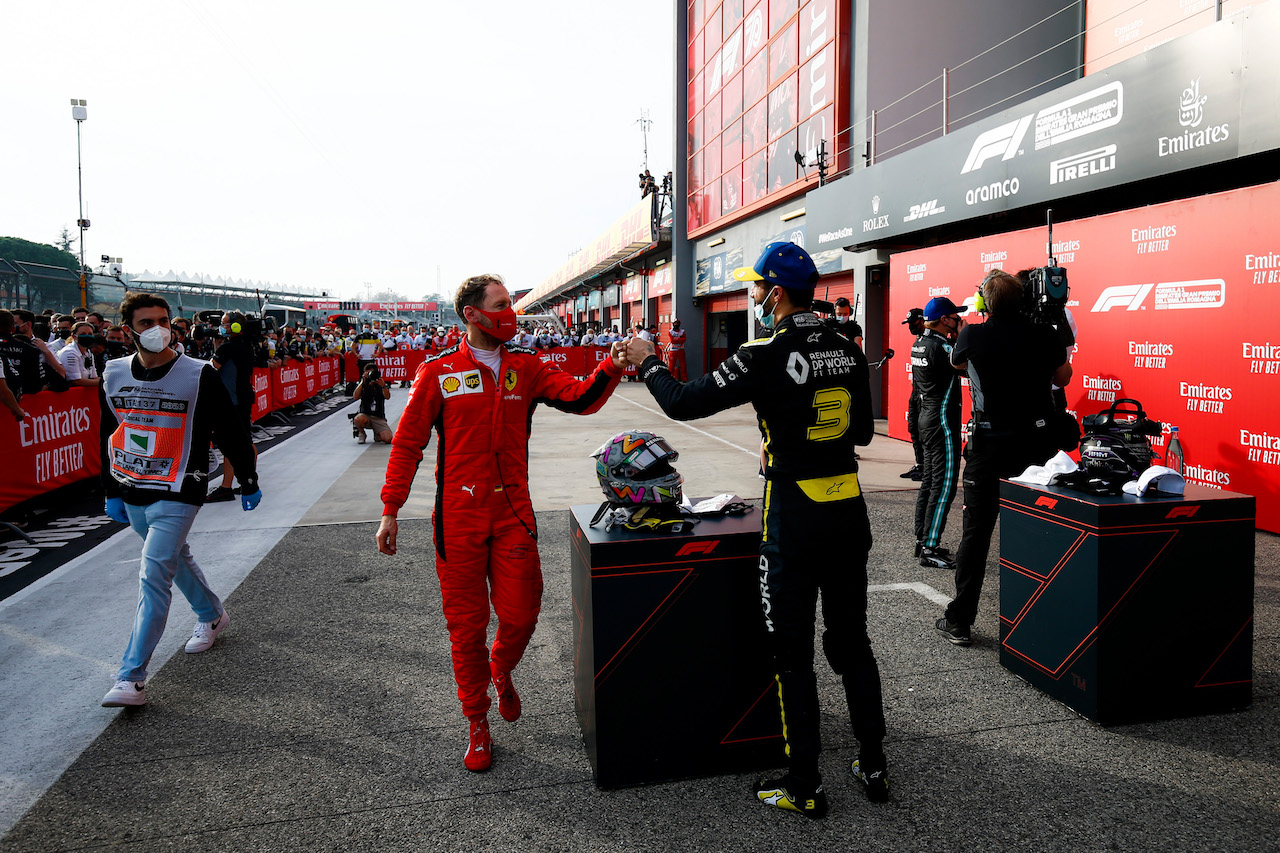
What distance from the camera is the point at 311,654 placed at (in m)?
4.27

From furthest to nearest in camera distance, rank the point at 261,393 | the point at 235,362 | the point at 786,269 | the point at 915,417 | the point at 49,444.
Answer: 1. the point at 261,393
2. the point at 235,362
3. the point at 49,444
4. the point at 915,417
5. the point at 786,269

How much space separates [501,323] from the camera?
10.6ft

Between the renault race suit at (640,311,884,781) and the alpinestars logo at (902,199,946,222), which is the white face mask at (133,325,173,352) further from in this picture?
the alpinestars logo at (902,199,946,222)

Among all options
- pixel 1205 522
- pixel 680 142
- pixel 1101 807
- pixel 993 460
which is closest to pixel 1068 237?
pixel 993 460

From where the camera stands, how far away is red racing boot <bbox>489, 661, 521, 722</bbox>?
3338mm

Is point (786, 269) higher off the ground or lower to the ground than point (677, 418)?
higher

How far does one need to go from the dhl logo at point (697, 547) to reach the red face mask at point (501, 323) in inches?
44.5

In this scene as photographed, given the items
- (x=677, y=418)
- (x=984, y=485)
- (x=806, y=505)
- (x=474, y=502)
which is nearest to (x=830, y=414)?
(x=806, y=505)

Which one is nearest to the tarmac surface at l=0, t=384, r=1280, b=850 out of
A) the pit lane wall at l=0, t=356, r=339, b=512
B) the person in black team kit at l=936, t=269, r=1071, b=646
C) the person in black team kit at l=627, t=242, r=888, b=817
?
the person in black team kit at l=627, t=242, r=888, b=817

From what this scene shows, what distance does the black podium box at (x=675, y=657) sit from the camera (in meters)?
2.85

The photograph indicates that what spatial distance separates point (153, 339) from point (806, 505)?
11.1 ft

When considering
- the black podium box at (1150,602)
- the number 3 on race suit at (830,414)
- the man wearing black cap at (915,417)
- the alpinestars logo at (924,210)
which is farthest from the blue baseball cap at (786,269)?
the alpinestars logo at (924,210)

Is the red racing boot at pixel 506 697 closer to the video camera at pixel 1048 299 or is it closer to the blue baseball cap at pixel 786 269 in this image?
the blue baseball cap at pixel 786 269

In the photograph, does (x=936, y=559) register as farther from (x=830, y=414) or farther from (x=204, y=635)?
(x=204, y=635)
